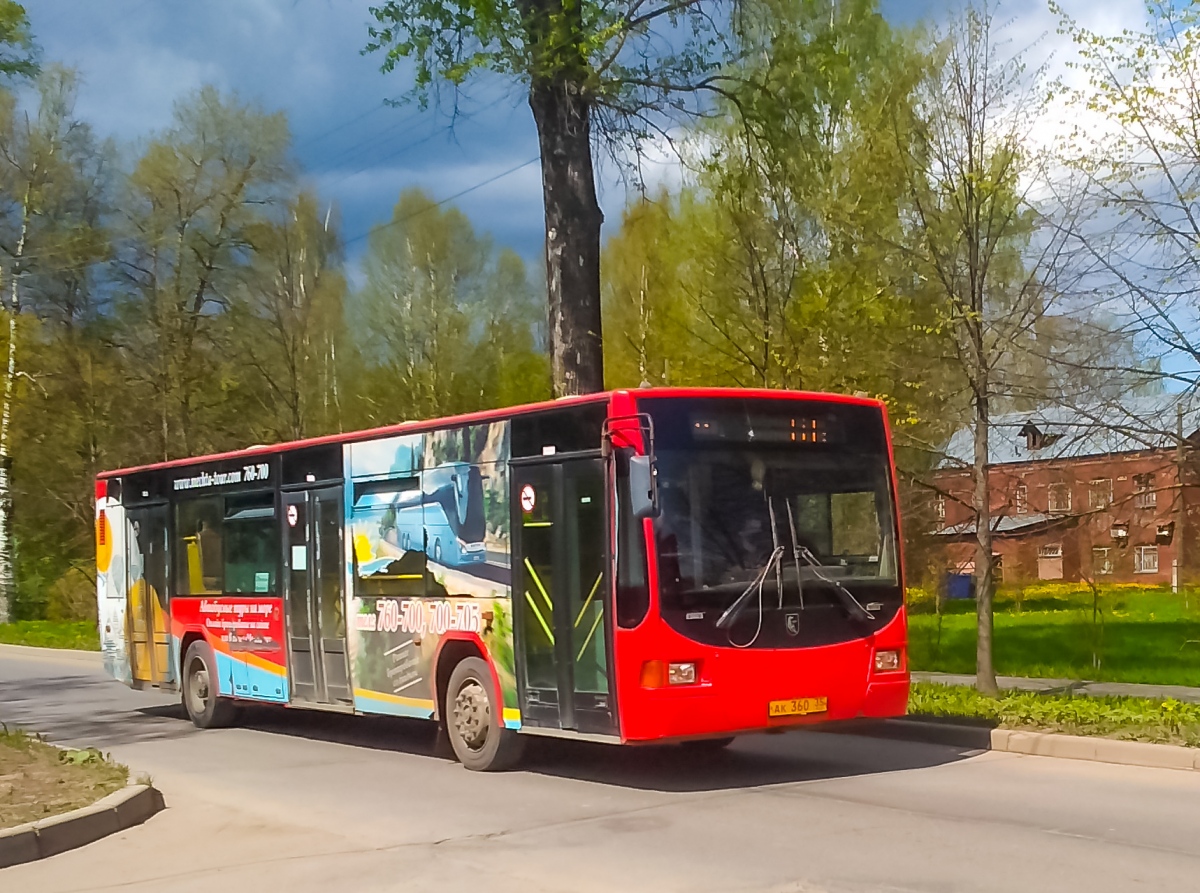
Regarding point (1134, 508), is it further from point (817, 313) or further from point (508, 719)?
point (508, 719)

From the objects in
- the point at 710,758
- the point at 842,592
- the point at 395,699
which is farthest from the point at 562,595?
the point at 395,699

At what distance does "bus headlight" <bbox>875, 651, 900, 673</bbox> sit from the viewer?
11.5 m

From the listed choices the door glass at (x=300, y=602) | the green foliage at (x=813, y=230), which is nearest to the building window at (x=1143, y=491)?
the green foliage at (x=813, y=230)

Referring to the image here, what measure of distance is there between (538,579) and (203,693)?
23.6 feet

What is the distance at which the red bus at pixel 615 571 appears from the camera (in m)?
10.6

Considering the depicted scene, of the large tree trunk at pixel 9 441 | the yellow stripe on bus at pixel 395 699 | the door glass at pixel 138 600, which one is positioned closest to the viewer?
the yellow stripe on bus at pixel 395 699

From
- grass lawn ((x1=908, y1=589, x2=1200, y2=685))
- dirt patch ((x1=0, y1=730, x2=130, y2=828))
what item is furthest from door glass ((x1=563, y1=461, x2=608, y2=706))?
grass lawn ((x1=908, y1=589, x2=1200, y2=685))

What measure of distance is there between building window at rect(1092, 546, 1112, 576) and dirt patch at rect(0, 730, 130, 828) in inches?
485

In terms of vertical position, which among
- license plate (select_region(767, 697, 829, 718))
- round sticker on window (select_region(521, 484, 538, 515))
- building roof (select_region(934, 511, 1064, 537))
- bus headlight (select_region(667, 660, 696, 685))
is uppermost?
round sticker on window (select_region(521, 484, 538, 515))

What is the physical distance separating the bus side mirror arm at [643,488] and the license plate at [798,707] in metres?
1.73

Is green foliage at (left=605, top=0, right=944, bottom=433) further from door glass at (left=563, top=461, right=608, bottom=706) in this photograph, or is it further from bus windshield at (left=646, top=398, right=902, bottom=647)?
door glass at (left=563, top=461, right=608, bottom=706)

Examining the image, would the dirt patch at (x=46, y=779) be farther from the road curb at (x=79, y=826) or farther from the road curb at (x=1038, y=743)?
→ the road curb at (x=1038, y=743)

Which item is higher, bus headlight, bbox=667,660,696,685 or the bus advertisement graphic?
the bus advertisement graphic

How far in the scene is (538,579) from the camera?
453 inches
